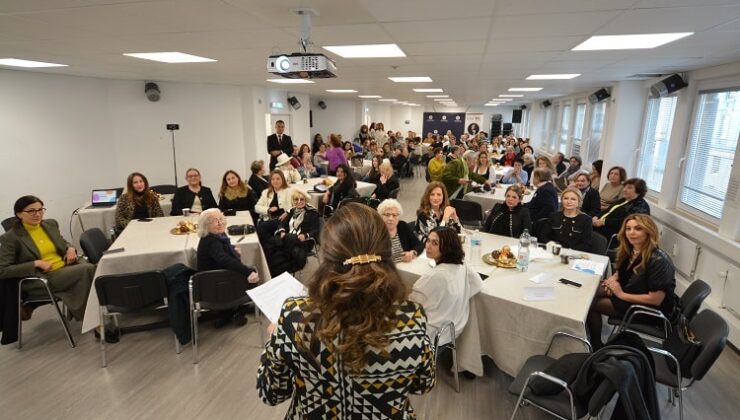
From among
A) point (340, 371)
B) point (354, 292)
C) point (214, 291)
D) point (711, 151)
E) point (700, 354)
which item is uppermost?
point (711, 151)

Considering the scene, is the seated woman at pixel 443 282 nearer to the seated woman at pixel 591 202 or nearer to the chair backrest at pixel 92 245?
the chair backrest at pixel 92 245

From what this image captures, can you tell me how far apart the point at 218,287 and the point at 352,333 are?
2586 mm

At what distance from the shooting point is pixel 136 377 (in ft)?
10.4

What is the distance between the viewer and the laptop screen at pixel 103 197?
5500 mm

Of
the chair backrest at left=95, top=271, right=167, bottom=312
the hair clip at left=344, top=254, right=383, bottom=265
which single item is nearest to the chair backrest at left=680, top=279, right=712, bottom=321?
the hair clip at left=344, top=254, right=383, bottom=265

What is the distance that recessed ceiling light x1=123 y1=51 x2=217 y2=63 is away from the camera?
4.29 m

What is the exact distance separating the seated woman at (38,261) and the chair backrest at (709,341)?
487cm

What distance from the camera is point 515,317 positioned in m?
2.79

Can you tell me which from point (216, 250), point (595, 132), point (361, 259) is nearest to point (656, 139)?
point (595, 132)

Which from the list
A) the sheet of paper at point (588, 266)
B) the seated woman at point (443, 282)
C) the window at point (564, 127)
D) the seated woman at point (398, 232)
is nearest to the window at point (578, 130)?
the window at point (564, 127)

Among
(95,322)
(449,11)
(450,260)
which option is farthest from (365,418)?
(95,322)

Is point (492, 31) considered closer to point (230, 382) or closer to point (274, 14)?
point (274, 14)

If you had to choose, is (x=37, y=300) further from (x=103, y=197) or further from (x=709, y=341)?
(x=709, y=341)

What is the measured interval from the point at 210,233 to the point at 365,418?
2680mm
